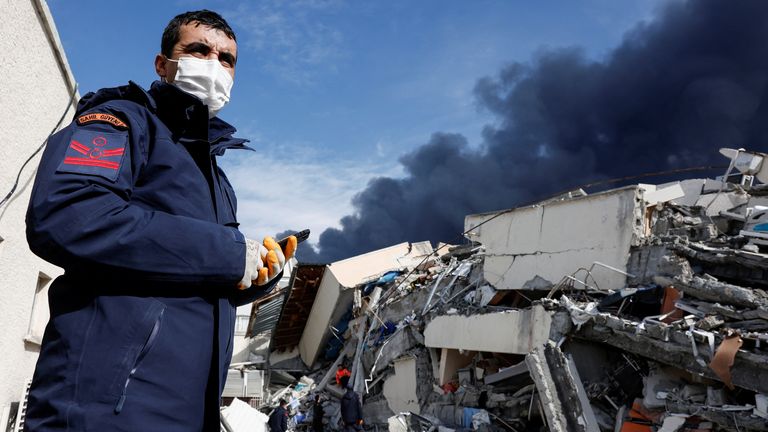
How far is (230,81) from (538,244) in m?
9.58

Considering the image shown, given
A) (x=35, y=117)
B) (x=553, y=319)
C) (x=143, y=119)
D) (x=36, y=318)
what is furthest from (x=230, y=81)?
(x=553, y=319)

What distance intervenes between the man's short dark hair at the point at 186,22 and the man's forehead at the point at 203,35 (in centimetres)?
1

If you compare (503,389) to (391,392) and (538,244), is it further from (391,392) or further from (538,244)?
(391,392)

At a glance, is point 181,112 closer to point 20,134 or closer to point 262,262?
point 262,262

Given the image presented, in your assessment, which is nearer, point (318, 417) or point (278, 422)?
point (278, 422)

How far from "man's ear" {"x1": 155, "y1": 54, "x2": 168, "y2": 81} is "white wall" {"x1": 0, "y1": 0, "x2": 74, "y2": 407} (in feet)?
12.7

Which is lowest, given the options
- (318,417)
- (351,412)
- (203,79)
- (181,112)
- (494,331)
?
(318,417)

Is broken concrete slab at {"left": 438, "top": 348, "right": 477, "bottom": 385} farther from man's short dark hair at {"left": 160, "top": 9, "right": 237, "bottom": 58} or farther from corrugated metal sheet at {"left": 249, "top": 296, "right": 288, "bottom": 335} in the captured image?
man's short dark hair at {"left": 160, "top": 9, "right": 237, "bottom": 58}

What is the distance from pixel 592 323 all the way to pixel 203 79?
7.85 metres

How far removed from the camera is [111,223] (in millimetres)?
1269

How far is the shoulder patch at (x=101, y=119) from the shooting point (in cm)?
139

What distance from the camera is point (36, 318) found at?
6395 mm

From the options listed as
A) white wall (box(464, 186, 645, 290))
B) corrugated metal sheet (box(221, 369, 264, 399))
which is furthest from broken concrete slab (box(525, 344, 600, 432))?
corrugated metal sheet (box(221, 369, 264, 399))

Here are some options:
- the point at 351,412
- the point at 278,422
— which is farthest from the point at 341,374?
the point at 351,412
